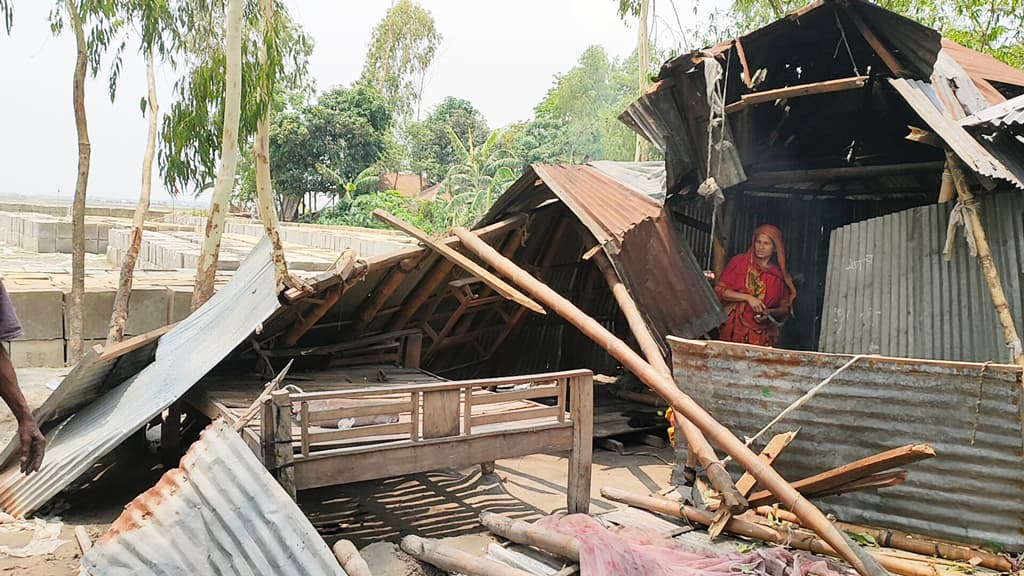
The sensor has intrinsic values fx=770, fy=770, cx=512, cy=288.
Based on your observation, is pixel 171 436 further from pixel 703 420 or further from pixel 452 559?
pixel 703 420

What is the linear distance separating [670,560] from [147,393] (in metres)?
4.08

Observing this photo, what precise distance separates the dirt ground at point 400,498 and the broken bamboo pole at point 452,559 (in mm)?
516

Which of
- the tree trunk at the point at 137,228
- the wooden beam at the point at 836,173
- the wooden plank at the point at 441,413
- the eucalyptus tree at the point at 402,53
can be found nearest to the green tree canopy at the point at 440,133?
the eucalyptus tree at the point at 402,53

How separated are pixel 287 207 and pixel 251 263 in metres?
31.8

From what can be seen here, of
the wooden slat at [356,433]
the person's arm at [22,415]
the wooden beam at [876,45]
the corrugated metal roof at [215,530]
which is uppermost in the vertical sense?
the wooden beam at [876,45]

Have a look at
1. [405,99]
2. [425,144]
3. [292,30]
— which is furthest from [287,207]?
[292,30]

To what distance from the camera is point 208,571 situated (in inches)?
152

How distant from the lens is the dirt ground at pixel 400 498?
219 inches

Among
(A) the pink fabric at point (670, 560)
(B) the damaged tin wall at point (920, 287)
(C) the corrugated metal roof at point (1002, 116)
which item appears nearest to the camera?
(A) the pink fabric at point (670, 560)

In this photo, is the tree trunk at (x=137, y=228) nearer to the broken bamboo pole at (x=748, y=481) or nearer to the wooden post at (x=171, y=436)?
the wooden post at (x=171, y=436)

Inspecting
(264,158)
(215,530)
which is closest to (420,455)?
(215,530)

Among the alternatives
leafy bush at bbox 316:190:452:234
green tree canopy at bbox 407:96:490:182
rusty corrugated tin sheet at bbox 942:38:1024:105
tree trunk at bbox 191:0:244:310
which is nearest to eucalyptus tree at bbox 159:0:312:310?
tree trunk at bbox 191:0:244:310

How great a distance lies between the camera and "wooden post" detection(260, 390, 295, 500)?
15.1 feet

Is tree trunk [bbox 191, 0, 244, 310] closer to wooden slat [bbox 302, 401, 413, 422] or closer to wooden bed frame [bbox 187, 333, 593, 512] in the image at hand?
wooden bed frame [bbox 187, 333, 593, 512]
